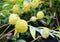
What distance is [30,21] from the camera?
1.83 feet

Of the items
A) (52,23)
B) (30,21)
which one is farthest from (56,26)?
(30,21)

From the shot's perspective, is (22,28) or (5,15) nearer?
(22,28)

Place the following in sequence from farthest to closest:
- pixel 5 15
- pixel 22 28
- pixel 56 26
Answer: pixel 56 26 < pixel 5 15 < pixel 22 28

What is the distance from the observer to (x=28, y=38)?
55 cm

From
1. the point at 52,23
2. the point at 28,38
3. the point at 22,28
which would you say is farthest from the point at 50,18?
the point at 22,28

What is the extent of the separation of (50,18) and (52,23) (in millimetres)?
21

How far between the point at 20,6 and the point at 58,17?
7.4 inches

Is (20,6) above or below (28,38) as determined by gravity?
above

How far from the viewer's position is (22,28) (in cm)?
42

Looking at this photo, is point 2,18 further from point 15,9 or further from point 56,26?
point 56,26

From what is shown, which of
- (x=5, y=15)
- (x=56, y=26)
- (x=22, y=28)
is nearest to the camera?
(x=22, y=28)

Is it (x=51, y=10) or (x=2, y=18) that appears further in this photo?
(x=51, y=10)

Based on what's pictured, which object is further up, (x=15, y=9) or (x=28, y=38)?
(x=15, y=9)

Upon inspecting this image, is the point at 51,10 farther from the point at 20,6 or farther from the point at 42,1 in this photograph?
the point at 20,6
